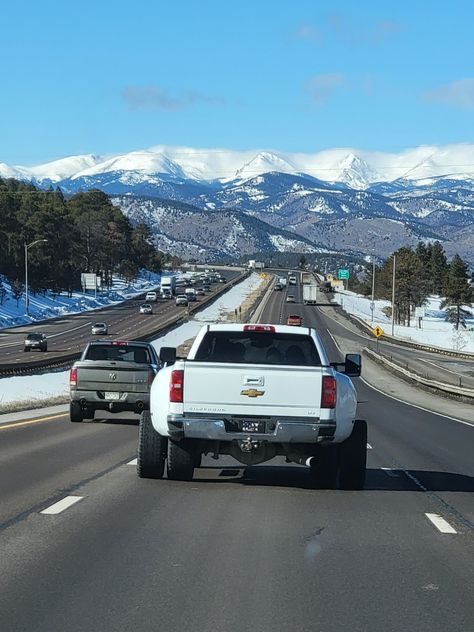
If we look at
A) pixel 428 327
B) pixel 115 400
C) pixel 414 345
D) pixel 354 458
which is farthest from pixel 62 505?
pixel 428 327

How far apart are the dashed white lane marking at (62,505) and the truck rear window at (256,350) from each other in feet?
7.59

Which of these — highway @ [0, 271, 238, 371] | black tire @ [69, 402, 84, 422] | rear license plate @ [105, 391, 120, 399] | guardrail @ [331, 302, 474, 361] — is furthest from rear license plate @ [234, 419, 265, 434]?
guardrail @ [331, 302, 474, 361]

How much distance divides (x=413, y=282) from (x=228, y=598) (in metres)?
146

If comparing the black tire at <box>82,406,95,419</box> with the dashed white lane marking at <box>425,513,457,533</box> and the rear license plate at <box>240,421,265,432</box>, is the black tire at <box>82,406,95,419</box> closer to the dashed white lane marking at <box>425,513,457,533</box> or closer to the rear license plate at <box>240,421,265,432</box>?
the rear license plate at <box>240,421,265,432</box>

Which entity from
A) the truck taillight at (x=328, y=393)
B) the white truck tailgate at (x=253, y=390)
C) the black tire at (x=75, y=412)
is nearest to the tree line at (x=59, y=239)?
the black tire at (x=75, y=412)

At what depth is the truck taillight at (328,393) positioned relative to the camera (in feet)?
37.6

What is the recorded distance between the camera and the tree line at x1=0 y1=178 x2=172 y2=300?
117188mm

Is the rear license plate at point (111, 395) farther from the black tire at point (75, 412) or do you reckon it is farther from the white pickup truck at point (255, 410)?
the white pickup truck at point (255, 410)

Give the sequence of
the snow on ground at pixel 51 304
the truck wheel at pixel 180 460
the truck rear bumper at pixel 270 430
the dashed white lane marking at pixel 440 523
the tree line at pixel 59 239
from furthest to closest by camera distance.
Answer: the tree line at pixel 59 239 → the snow on ground at pixel 51 304 → the truck wheel at pixel 180 460 → the truck rear bumper at pixel 270 430 → the dashed white lane marking at pixel 440 523

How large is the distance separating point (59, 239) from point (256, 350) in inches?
4602

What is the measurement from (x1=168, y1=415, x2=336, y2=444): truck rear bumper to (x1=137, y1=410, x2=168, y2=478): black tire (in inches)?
35.4

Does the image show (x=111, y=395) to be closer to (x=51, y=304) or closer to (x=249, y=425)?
(x=249, y=425)

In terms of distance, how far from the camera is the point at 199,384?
11.5 meters

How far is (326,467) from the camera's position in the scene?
492 inches
